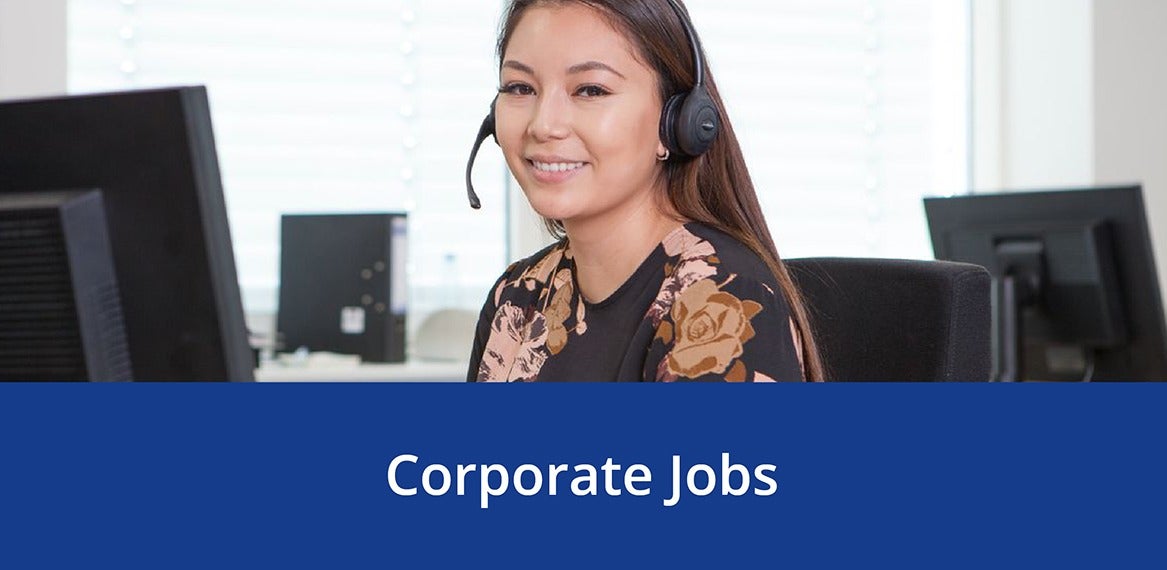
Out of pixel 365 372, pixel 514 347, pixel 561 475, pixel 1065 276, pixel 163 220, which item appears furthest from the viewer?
pixel 365 372

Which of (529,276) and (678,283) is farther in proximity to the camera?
(529,276)

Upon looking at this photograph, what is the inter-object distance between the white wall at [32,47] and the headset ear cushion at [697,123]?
2.43 metres

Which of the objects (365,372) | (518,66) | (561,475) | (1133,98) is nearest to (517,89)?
(518,66)

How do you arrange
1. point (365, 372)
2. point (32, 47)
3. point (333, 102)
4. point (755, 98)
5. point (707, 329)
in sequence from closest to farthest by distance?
1. point (707, 329)
2. point (365, 372)
3. point (32, 47)
4. point (333, 102)
5. point (755, 98)

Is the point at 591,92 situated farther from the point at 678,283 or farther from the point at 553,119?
the point at 678,283

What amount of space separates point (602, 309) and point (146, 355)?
0.48 metres

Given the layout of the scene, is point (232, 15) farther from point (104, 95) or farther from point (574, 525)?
point (574, 525)

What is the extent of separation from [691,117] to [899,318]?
0.94 ft

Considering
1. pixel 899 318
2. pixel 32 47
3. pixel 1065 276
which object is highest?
pixel 32 47

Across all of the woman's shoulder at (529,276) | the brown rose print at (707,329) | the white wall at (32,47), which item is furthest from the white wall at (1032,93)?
the brown rose print at (707,329)

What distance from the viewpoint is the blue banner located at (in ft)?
2.05

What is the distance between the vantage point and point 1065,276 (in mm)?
2295

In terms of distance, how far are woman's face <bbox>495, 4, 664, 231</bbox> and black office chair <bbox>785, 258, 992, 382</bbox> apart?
0.75 feet

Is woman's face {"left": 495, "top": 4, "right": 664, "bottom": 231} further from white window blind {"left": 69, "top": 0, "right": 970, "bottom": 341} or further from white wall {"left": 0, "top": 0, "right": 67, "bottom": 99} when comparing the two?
white wall {"left": 0, "top": 0, "right": 67, "bottom": 99}
